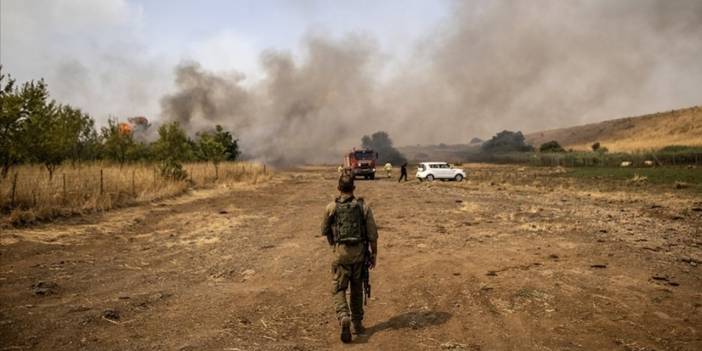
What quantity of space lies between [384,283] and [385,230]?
18.0ft

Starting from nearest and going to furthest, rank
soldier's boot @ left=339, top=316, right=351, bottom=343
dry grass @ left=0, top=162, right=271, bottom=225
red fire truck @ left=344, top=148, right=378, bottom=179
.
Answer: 1. soldier's boot @ left=339, top=316, right=351, bottom=343
2. dry grass @ left=0, top=162, right=271, bottom=225
3. red fire truck @ left=344, top=148, right=378, bottom=179

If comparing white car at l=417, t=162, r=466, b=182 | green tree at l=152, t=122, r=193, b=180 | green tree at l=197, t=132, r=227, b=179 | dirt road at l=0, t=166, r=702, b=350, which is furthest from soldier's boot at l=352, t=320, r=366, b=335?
white car at l=417, t=162, r=466, b=182

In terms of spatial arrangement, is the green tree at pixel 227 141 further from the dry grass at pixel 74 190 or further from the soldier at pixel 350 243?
the soldier at pixel 350 243

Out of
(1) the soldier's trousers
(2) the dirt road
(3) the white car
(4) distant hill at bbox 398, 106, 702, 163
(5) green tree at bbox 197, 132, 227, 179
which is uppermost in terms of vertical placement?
(4) distant hill at bbox 398, 106, 702, 163

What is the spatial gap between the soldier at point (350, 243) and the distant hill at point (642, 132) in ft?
302

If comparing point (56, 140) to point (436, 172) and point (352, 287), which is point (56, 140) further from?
point (436, 172)

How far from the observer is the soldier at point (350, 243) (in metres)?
5.95

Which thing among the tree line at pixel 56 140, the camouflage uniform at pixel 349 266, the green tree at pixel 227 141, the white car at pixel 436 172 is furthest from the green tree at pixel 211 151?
the camouflage uniform at pixel 349 266

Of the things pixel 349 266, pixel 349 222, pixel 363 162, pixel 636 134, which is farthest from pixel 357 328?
pixel 636 134

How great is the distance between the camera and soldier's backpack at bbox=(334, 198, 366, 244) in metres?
6.00

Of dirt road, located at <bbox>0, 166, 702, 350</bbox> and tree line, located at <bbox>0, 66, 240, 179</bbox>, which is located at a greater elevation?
tree line, located at <bbox>0, 66, 240, 179</bbox>

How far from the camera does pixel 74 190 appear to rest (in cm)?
1727

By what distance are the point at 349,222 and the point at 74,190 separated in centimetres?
1505

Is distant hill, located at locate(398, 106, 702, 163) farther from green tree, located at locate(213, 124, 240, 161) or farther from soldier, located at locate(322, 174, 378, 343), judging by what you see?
soldier, located at locate(322, 174, 378, 343)
